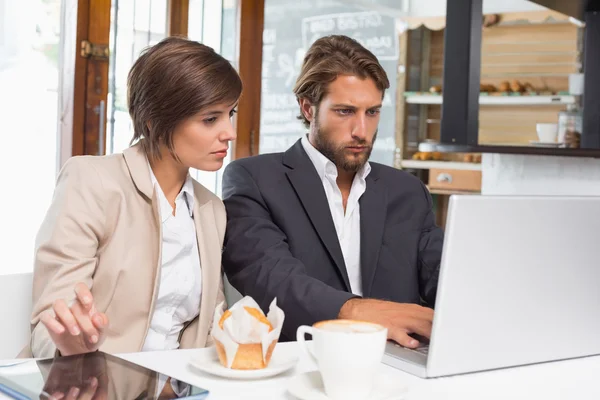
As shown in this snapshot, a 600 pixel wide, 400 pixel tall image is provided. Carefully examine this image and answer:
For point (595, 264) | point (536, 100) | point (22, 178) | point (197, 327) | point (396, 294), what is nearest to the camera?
point (595, 264)

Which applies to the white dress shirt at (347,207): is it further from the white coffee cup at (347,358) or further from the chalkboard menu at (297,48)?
the chalkboard menu at (297,48)

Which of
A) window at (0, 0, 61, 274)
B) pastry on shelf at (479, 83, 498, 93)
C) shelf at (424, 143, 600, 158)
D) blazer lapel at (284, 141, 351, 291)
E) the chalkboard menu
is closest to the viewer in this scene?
blazer lapel at (284, 141, 351, 291)

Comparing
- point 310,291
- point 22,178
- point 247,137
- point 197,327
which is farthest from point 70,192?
point 247,137

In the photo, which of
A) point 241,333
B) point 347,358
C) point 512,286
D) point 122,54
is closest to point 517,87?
point 122,54

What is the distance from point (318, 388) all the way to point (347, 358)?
90 millimetres

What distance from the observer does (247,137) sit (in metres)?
4.12

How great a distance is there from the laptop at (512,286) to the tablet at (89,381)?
0.34 m

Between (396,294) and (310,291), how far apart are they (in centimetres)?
44

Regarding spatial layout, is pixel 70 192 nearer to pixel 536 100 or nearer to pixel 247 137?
pixel 247 137

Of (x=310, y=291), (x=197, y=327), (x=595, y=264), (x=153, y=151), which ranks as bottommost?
(x=197, y=327)

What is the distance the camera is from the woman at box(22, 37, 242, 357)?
1.56 meters

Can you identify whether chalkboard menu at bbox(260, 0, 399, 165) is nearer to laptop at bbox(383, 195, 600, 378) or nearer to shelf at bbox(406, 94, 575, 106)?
shelf at bbox(406, 94, 575, 106)

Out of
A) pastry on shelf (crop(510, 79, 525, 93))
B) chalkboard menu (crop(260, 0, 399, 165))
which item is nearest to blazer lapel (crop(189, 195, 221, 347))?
chalkboard menu (crop(260, 0, 399, 165))

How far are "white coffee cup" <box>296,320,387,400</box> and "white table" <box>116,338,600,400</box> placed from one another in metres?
0.07
